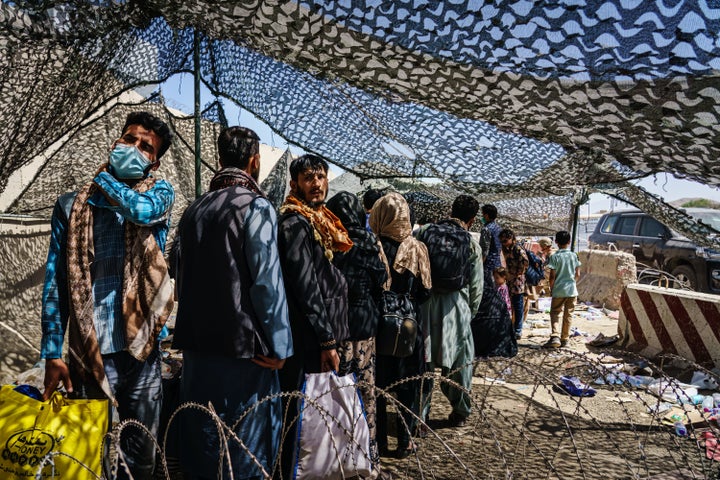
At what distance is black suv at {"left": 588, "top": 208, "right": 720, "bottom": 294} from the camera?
880cm

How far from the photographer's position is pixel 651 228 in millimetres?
10102

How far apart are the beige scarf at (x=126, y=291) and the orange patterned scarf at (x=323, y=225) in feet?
1.79

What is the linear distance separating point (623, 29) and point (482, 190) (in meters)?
2.91

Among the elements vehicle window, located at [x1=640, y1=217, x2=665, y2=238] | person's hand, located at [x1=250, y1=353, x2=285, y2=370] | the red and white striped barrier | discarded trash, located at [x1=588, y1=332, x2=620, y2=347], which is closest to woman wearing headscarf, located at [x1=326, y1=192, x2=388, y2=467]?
person's hand, located at [x1=250, y1=353, x2=285, y2=370]

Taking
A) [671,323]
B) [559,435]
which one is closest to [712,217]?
[671,323]

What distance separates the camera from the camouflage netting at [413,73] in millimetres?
1651

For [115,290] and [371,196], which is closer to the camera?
[115,290]

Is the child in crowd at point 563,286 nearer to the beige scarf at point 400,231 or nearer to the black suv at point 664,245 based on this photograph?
the black suv at point 664,245

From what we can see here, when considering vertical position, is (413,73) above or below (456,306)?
above

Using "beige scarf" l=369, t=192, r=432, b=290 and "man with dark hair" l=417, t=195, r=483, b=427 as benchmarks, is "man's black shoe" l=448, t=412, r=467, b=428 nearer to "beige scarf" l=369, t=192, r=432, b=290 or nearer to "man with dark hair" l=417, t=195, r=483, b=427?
"man with dark hair" l=417, t=195, r=483, b=427

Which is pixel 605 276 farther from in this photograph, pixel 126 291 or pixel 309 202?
pixel 126 291

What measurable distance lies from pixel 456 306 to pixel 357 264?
43.6 inches

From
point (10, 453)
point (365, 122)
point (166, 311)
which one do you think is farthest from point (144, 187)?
point (365, 122)

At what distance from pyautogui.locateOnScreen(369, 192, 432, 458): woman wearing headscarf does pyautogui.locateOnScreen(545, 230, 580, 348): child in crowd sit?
3557 millimetres
